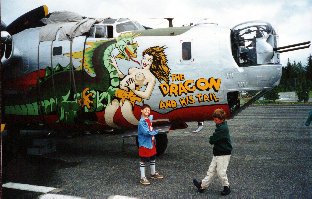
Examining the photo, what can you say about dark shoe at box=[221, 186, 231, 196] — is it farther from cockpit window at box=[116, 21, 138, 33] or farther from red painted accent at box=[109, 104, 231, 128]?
cockpit window at box=[116, 21, 138, 33]

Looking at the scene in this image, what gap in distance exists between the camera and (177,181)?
8539mm

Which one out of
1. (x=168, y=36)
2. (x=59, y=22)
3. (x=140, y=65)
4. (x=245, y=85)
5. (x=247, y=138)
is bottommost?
(x=247, y=138)

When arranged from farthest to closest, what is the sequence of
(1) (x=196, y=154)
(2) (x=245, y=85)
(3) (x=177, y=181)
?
1. (1) (x=196, y=154)
2. (2) (x=245, y=85)
3. (3) (x=177, y=181)

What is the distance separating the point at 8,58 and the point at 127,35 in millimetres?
3859

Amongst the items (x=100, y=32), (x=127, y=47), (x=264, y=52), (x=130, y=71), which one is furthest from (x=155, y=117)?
(x=264, y=52)

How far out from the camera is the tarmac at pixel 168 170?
7.70 meters

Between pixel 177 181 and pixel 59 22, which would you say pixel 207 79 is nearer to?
pixel 177 181

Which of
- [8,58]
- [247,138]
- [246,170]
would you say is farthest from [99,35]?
[247,138]

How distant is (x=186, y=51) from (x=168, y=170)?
11.0 ft

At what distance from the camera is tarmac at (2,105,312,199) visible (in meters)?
7.70

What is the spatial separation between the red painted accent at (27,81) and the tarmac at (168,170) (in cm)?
239

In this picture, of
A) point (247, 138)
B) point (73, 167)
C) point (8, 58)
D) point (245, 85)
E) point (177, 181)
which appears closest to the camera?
point (177, 181)

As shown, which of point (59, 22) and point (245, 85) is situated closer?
point (245, 85)

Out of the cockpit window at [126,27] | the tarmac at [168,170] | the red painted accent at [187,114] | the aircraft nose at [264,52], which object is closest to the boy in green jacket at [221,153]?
the tarmac at [168,170]
